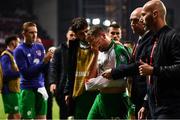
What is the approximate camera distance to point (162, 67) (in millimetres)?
4367

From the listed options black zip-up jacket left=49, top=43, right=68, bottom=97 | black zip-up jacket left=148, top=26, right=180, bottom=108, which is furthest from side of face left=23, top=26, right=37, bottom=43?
black zip-up jacket left=148, top=26, right=180, bottom=108

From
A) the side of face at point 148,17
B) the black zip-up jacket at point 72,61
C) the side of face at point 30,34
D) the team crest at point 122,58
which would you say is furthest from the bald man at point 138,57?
the side of face at point 30,34

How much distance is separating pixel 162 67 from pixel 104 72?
100cm

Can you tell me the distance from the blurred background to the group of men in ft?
68.0

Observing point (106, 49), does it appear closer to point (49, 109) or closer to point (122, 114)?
point (122, 114)

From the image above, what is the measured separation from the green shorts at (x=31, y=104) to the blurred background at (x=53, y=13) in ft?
68.3

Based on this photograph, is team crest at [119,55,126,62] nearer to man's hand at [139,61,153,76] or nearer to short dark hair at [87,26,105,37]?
short dark hair at [87,26,105,37]

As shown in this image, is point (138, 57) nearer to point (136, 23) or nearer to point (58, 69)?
point (136, 23)

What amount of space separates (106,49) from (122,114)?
2.48 ft

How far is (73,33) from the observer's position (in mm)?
6793

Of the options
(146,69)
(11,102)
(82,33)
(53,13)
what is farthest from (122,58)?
(53,13)

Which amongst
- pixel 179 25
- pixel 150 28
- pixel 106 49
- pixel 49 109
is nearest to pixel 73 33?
pixel 106 49

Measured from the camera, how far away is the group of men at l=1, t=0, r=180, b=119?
4.45 meters

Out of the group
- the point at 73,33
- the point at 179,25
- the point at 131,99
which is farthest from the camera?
the point at 179,25
